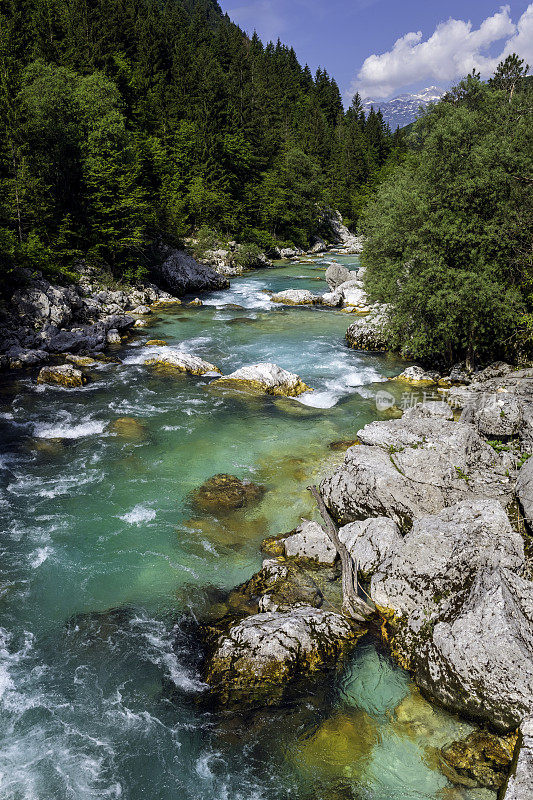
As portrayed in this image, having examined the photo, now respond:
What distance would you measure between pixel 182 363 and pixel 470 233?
14.6 meters

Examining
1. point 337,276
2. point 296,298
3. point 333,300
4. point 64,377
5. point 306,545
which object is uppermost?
point 337,276

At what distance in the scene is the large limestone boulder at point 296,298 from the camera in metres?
38.6

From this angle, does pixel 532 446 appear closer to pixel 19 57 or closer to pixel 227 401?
pixel 227 401

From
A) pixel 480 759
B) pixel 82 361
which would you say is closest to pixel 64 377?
pixel 82 361

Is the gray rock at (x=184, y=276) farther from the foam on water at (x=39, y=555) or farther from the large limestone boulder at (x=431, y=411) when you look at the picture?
the foam on water at (x=39, y=555)

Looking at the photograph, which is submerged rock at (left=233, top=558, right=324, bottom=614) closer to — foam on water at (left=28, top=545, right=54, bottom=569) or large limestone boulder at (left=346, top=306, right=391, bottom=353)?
foam on water at (left=28, top=545, right=54, bottom=569)

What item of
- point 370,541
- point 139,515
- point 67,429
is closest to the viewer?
point 370,541

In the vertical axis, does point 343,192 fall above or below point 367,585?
above

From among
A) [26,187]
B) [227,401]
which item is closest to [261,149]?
[26,187]

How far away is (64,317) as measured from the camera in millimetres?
27734

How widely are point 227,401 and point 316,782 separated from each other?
48.3ft

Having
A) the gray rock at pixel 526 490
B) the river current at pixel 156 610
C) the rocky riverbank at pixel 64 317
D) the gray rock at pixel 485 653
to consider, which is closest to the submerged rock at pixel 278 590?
the river current at pixel 156 610

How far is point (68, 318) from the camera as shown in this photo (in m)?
28.2

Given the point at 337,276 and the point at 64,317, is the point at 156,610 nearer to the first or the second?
the point at 64,317
